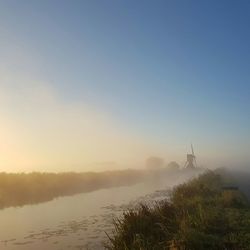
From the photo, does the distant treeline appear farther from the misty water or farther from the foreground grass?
the foreground grass

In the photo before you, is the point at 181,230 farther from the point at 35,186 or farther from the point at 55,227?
the point at 35,186

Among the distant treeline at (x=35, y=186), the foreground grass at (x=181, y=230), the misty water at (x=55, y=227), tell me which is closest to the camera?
the foreground grass at (x=181, y=230)

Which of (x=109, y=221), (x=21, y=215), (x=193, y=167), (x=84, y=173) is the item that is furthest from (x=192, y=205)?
(x=193, y=167)

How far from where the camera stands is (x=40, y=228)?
26547mm

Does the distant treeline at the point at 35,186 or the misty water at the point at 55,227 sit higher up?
the distant treeline at the point at 35,186

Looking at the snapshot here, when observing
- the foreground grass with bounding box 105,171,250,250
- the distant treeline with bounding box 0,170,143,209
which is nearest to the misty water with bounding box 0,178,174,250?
the foreground grass with bounding box 105,171,250,250

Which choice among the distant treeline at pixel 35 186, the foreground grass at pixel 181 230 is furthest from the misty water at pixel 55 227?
the distant treeline at pixel 35 186

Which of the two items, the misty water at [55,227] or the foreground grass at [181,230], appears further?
the misty water at [55,227]

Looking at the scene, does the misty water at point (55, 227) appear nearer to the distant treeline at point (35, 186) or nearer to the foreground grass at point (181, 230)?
the foreground grass at point (181, 230)

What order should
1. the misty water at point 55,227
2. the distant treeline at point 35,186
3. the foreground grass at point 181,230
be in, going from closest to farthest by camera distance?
the foreground grass at point 181,230 → the misty water at point 55,227 → the distant treeline at point 35,186

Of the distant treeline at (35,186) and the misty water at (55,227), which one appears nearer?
the misty water at (55,227)

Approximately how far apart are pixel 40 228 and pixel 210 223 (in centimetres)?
1270

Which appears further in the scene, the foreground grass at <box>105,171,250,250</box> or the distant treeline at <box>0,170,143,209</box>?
the distant treeline at <box>0,170,143,209</box>

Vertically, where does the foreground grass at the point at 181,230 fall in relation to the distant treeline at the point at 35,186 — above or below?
below
